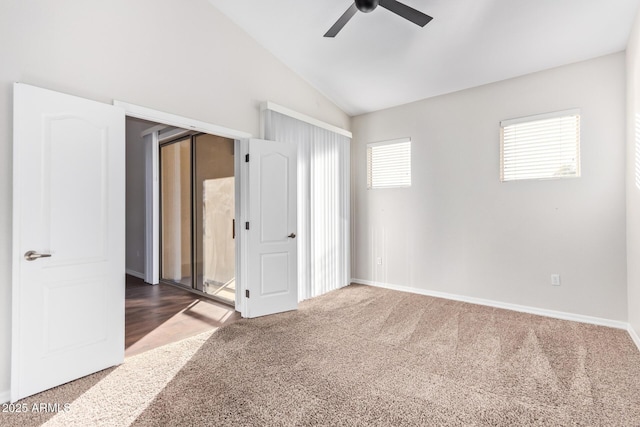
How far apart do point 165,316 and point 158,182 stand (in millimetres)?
2594

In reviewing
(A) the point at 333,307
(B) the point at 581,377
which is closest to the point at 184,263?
(A) the point at 333,307

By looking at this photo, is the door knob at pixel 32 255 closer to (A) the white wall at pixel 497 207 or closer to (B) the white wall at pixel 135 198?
(B) the white wall at pixel 135 198

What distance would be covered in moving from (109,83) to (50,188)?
0.99 meters

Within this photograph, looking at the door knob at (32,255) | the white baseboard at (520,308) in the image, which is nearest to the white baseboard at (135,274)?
the door knob at (32,255)

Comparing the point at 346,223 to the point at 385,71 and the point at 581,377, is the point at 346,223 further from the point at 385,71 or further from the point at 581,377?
the point at 581,377

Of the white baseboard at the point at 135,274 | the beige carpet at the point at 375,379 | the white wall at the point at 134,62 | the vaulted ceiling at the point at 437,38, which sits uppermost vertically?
the vaulted ceiling at the point at 437,38

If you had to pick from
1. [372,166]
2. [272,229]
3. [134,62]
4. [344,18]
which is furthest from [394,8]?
[372,166]

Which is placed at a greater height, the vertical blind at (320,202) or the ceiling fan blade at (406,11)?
the ceiling fan blade at (406,11)

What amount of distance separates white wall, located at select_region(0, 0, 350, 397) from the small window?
169cm

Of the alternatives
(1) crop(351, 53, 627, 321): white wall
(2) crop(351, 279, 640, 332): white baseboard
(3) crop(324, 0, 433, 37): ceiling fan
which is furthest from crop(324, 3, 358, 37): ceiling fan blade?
(2) crop(351, 279, 640, 332): white baseboard

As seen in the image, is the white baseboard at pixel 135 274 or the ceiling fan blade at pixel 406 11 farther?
the white baseboard at pixel 135 274

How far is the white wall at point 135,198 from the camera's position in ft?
19.6

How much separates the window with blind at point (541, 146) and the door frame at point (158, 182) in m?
3.21

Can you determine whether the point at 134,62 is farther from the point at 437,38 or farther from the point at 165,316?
the point at 437,38
